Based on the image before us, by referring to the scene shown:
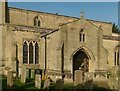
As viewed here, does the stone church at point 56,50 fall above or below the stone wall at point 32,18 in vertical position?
below

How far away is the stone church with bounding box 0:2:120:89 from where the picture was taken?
99.6ft

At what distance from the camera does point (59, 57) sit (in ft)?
96.6

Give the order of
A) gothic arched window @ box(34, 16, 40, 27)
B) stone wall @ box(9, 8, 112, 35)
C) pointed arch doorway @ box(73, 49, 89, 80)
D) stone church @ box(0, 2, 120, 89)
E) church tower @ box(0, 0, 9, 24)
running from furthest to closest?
gothic arched window @ box(34, 16, 40, 27), stone wall @ box(9, 8, 112, 35), church tower @ box(0, 0, 9, 24), pointed arch doorway @ box(73, 49, 89, 80), stone church @ box(0, 2, 120, 89)

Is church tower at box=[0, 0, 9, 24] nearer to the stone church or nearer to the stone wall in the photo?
the stone church

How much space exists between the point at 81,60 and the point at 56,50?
4489 mm

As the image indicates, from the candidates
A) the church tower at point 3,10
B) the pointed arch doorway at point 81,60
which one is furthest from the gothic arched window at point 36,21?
the pointed arch doorway at point 81,60

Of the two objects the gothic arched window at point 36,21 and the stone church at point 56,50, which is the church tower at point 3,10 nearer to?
the stone church at point 56,50

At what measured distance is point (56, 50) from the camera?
3038 cm

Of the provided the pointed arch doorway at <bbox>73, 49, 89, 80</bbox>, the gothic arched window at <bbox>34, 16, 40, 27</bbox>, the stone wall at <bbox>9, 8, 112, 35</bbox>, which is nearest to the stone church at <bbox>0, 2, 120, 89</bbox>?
the pointed arch doorway at <bbox>73, 49, 89, 80</bbox>

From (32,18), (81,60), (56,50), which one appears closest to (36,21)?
(32,18)

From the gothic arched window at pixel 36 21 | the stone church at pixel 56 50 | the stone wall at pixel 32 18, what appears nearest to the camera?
the stone church at pixel 56 50

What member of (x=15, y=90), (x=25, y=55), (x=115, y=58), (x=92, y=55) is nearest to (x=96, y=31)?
(x=92, y=55)

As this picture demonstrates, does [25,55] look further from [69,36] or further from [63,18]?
[63,18]

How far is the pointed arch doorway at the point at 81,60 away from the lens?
107 ft
